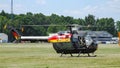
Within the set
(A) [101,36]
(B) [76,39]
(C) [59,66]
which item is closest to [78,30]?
(B) [76,39]

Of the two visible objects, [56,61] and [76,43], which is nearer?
[56,61]

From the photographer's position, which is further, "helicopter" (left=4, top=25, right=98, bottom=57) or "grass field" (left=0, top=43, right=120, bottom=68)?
"helicopter" (left=4, top=25, right=98, bottom=57)

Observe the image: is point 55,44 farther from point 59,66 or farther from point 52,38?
point 59,66

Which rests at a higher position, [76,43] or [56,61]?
[76,43]

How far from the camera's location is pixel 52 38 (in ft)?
118

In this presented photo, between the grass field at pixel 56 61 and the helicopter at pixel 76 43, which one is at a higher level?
the helicopter at pixel 76 43

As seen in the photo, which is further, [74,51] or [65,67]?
[74,51]

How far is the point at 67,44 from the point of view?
34.2 m

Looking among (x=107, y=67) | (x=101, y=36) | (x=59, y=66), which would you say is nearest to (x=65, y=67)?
(x=59, y=66)

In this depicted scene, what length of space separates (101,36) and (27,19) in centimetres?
3314

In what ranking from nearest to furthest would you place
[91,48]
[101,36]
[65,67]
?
[65,67] < [91,48] < [101,36]

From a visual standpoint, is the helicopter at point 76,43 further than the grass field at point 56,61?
Yes

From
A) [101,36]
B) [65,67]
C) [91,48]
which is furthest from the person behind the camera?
[101,36]

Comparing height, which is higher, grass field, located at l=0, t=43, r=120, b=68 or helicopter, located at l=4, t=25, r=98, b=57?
helicopter, located at l=4, t=25, r=98, b=57
